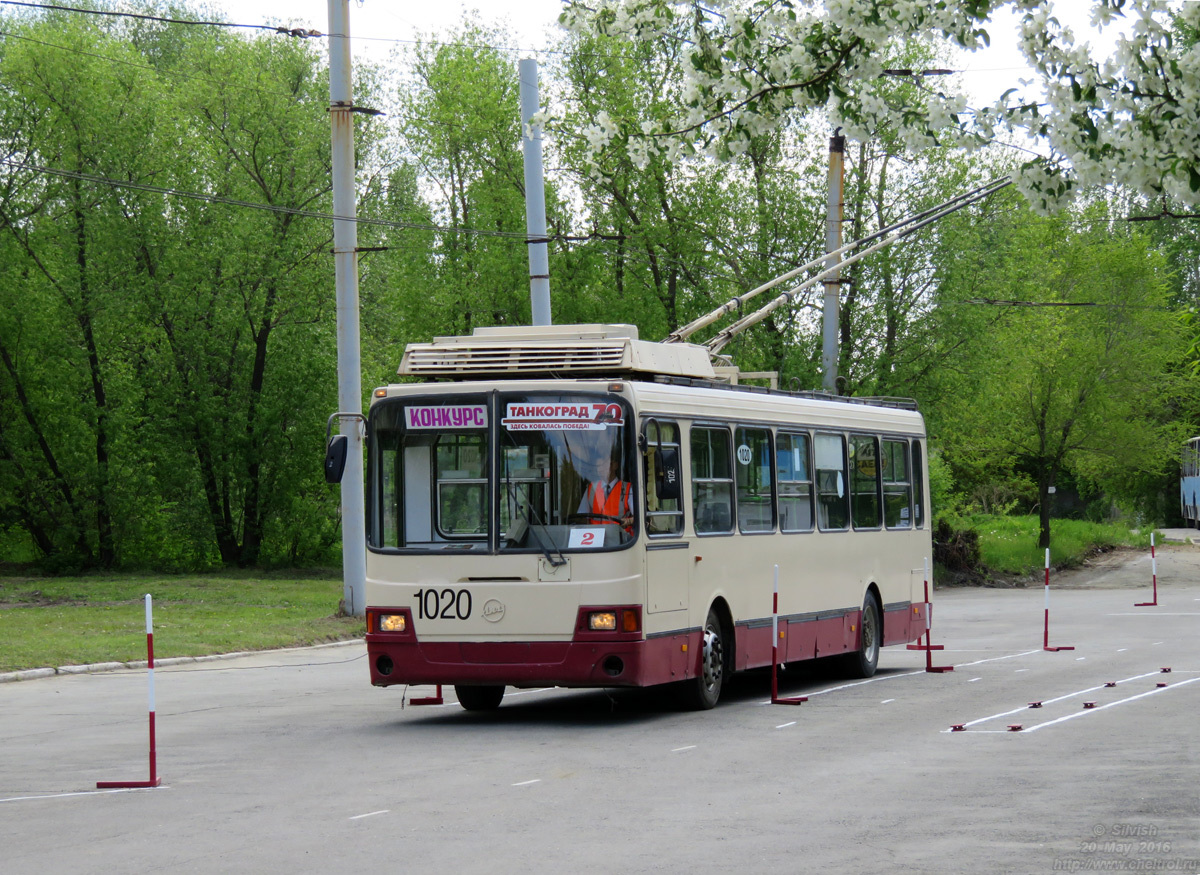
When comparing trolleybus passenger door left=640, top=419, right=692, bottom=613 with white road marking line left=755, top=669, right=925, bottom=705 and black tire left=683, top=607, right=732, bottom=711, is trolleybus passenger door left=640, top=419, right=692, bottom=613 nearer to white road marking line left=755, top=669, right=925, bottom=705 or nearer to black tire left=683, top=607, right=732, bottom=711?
black tire left=683, top=607, right=732, bottom=711

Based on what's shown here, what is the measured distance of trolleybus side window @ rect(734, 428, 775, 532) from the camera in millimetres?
16297

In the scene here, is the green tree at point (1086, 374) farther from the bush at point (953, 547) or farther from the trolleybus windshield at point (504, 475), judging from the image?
the trolleybus windshield at point (504, 475)

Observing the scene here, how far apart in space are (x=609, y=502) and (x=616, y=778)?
3.43 meters

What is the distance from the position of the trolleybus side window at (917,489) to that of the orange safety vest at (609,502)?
25.3 ft

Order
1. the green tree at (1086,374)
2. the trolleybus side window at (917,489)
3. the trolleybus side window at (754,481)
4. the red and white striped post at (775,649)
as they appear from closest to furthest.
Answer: the red and white striped post at (775,649) → the trolleybus side window at (754,481) → the trolleybus side window at (917,489) → the green tree at (1086,374)

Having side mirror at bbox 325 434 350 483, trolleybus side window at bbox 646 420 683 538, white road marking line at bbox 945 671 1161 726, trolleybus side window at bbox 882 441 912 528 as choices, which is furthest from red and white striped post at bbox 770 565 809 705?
side mirror at bbox 325 434 350 483

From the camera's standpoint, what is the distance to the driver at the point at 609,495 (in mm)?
14117

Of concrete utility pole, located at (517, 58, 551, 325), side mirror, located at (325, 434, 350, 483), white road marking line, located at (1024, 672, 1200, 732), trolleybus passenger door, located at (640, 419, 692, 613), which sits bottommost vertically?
white road marking line, located at (1024, 672, 1200, 732)

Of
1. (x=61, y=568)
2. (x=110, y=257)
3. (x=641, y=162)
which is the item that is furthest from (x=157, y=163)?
(x=641, y=162)

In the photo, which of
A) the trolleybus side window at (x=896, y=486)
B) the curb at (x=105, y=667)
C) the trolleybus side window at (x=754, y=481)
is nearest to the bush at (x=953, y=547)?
the curb at (x=105, y=667)

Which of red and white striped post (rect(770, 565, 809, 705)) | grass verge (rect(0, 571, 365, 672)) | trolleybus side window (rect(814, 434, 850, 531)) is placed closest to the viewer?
red and white striped post (rect(770, 565, 809, 705))

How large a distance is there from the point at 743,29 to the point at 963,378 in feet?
98.4

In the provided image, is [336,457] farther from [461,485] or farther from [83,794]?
[83,794]

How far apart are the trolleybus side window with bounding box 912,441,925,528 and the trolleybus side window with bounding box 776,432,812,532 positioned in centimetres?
350
